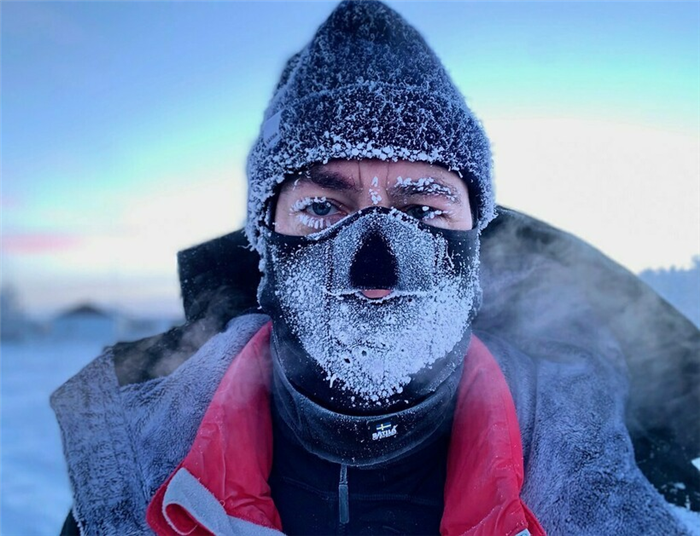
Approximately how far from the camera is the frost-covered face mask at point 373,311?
1164 mm

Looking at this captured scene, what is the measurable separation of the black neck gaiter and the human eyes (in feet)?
0.18

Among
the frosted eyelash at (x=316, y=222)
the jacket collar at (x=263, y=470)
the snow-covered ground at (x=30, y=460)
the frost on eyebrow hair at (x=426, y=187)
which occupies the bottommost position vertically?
the snow-covered ground at (x=30, y=460)

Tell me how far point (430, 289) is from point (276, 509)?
71cm

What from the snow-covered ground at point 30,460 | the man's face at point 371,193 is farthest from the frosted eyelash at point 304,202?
the snow-covered ground at point 30,460

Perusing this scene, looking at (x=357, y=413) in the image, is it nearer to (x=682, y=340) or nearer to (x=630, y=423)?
(x=630, y=423)

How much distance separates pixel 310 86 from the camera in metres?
1.42

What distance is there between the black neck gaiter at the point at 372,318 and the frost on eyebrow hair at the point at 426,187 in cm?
9

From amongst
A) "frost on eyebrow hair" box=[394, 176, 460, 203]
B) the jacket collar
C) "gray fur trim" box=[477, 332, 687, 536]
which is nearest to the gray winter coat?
"gray fur trim" box=[477, 332, 687, 536]

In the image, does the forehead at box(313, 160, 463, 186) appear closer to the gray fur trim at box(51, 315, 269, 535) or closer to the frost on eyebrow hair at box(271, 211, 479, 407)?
the frost on eyebrow hair at box(271, 211, 479, 407)

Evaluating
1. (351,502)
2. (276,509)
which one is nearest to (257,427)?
(276,509)

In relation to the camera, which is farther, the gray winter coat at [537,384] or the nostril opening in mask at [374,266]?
the gray winter coat at [537,384]

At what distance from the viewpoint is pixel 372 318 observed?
45.7 inches

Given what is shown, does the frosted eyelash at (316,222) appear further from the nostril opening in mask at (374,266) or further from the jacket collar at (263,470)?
the jacket collar at (263,470)

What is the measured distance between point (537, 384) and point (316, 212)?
35.0 inches
